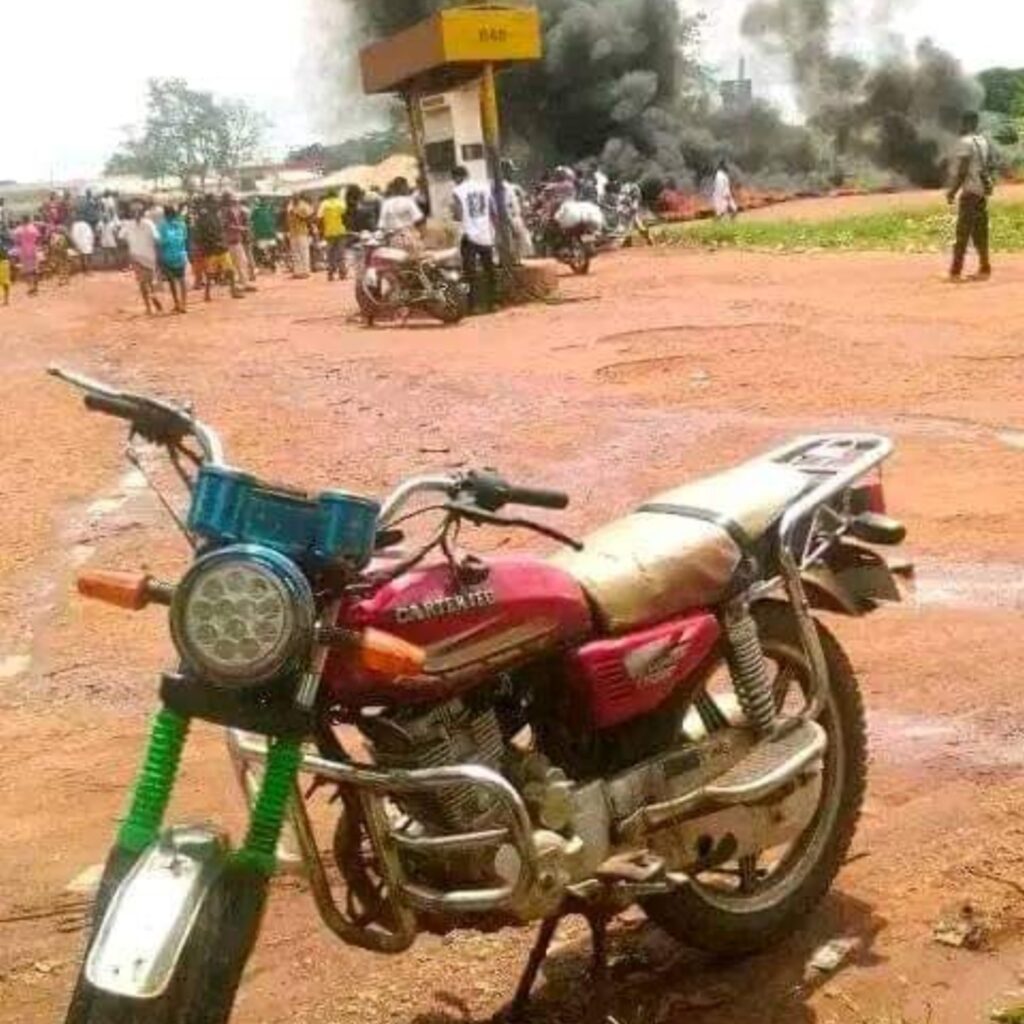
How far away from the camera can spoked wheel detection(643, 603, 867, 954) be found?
3.41m

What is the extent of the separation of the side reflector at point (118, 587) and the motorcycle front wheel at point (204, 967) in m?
0.43

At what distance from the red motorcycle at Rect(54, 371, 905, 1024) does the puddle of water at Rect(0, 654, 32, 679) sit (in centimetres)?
287

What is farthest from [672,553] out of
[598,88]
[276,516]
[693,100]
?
[693,100]

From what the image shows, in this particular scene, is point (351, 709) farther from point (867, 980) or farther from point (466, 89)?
point (466, 89)

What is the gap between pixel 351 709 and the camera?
276 centimetres

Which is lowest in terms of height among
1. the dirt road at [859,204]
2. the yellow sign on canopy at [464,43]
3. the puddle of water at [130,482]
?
the dirt road at [859,204]

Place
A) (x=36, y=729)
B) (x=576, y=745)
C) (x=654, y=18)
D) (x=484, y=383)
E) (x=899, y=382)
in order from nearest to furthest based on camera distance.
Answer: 1. (x=576, y=745)
2. (x=36, y=729)
3. (x=899, y=382)
4. (x=484, y=383)
5. (x=654, y=18)

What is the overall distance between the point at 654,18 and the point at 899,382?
3459 centimetres

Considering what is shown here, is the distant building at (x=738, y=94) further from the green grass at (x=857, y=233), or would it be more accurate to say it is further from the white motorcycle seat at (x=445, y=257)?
the white motorcycle seat at (x=445, y=257)

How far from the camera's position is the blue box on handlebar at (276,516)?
8.27 feet

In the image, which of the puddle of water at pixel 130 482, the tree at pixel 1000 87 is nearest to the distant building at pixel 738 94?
the tree at pixel 1000 87

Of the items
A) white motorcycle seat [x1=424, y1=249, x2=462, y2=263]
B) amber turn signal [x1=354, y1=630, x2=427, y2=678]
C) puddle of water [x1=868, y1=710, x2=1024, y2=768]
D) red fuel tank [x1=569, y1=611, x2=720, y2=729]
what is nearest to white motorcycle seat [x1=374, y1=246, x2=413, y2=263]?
white motorcycle seat [x1=424, y1=249, x2=462, y2=263]

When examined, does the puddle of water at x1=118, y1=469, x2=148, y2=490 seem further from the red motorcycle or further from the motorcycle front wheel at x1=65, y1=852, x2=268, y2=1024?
the motorcycle front wheel at x1=65, y1=852, x2=268, y2=1024

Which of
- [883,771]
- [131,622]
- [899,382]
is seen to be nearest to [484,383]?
[899,382]
